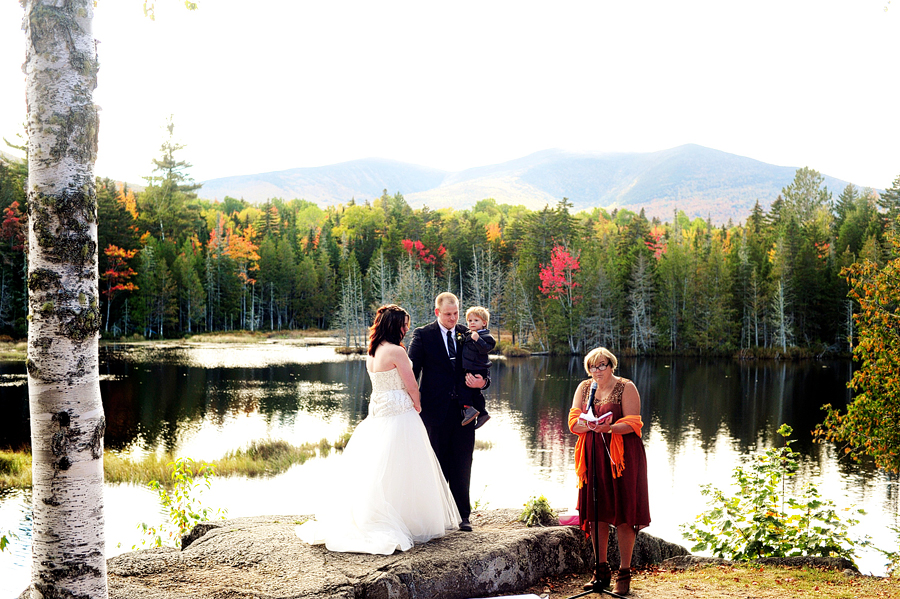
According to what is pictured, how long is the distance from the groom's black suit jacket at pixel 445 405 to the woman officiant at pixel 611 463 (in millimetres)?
1007

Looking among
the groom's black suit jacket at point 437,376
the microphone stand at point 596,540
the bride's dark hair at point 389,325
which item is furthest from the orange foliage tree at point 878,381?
the bride's dark hair at point 389,325

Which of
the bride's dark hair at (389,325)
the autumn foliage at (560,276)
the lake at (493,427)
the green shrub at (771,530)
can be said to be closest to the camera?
the bride's dark hair at (389,325)

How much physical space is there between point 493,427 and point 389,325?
16.7m

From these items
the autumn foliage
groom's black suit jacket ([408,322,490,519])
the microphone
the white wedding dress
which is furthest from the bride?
the autumn foliage

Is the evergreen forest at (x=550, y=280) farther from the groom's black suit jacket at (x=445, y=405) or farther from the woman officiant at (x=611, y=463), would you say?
the woman officiant at (x=611, y=463)

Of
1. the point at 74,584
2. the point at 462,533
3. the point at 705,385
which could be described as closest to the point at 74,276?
the point at 74,584

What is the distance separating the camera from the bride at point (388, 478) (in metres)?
4.73

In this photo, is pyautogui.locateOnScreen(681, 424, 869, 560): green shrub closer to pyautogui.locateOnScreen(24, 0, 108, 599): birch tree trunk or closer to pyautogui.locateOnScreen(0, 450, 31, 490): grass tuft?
pyautogui.locateOnScreen(24, 0, 108, 599): birch tree trunk

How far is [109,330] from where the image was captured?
51.0 metres

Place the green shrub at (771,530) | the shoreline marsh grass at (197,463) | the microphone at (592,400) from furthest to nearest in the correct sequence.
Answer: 1. the shoreline marsh grass at (197,463)
2. the green shrub at (771,530)
3. the microphone at (592,400)

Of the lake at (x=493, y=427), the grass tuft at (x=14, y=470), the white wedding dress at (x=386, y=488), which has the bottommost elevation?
the lake at (x=493, y=427)

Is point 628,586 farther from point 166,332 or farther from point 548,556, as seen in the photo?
point 166,332

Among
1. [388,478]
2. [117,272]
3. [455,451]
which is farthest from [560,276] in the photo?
[388,478]

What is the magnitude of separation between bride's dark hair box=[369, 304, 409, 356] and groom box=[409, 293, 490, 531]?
1.28ft
